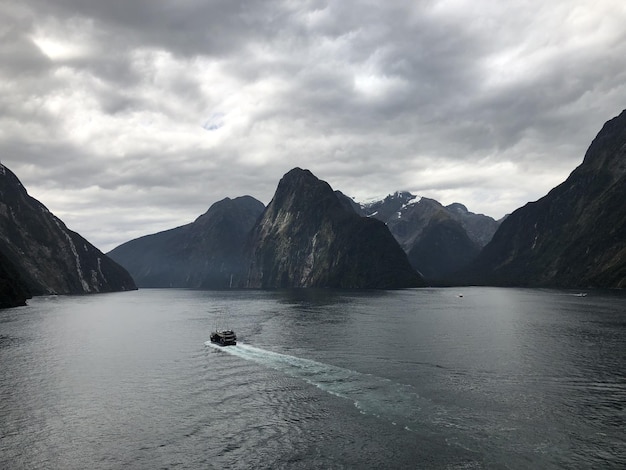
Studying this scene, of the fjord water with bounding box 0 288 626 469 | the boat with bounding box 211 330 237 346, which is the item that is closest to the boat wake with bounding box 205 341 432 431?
the fjord water with bounding box 0 288 626 469

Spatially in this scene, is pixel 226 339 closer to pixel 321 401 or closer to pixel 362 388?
pixel 362 388

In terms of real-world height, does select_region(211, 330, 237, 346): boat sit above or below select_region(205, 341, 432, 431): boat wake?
above

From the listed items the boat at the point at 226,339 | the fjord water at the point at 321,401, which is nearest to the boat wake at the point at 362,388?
the fjord water at the point at 321,401

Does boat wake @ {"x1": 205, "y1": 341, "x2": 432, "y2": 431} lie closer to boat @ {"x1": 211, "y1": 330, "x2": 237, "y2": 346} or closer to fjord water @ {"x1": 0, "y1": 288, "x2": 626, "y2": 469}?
fjord water @ {"x1": 0, "y1": 288, "x2": 626, "y2": 469}

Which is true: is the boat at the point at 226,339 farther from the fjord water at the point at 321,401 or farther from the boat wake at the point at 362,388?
the boat wake at the point at 362,388

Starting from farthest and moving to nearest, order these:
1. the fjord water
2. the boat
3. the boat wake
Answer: the boat, the boat wake, the fjord water

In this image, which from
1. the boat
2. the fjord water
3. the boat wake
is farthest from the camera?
the boat

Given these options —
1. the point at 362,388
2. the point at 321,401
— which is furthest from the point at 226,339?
the point at 321,401
